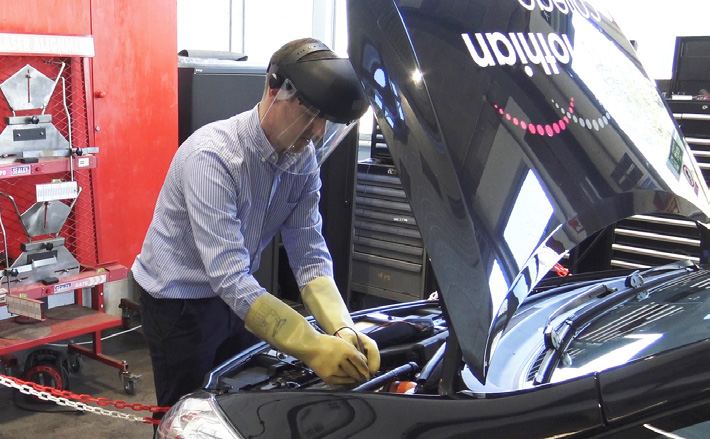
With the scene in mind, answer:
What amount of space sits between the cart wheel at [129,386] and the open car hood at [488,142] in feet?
8.18

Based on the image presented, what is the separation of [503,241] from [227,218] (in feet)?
2.04

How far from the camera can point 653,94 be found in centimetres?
181

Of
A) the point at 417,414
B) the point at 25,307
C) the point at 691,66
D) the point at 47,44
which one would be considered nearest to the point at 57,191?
the point at 25,307

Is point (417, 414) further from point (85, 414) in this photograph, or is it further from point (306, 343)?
point (85, 414)

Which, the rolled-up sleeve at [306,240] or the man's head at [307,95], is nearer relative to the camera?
the man's head at [307,95]

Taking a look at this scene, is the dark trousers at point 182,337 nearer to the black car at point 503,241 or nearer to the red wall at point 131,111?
the black car at point 503,241

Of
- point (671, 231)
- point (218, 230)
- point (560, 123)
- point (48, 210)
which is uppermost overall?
point (560, 123)

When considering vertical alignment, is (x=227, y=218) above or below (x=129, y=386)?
above

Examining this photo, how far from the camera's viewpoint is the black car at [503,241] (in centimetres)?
102

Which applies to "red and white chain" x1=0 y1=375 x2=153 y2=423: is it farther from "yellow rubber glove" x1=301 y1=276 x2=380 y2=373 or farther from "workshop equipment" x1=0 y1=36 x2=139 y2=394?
"workshop equipment" x1=0 y1=36 x2=139 y2=394

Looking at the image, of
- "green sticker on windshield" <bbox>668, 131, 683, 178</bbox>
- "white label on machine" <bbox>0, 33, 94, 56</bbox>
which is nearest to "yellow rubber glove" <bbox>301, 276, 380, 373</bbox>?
"green sticker on windshield" <bbox>668, 131, 683, 178</bbox>

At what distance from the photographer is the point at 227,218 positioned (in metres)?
1.58

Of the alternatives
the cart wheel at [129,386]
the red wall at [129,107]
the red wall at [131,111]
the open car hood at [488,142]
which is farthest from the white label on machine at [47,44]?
the open car hood at [488,142]

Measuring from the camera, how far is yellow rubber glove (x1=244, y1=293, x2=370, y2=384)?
4.68ft
